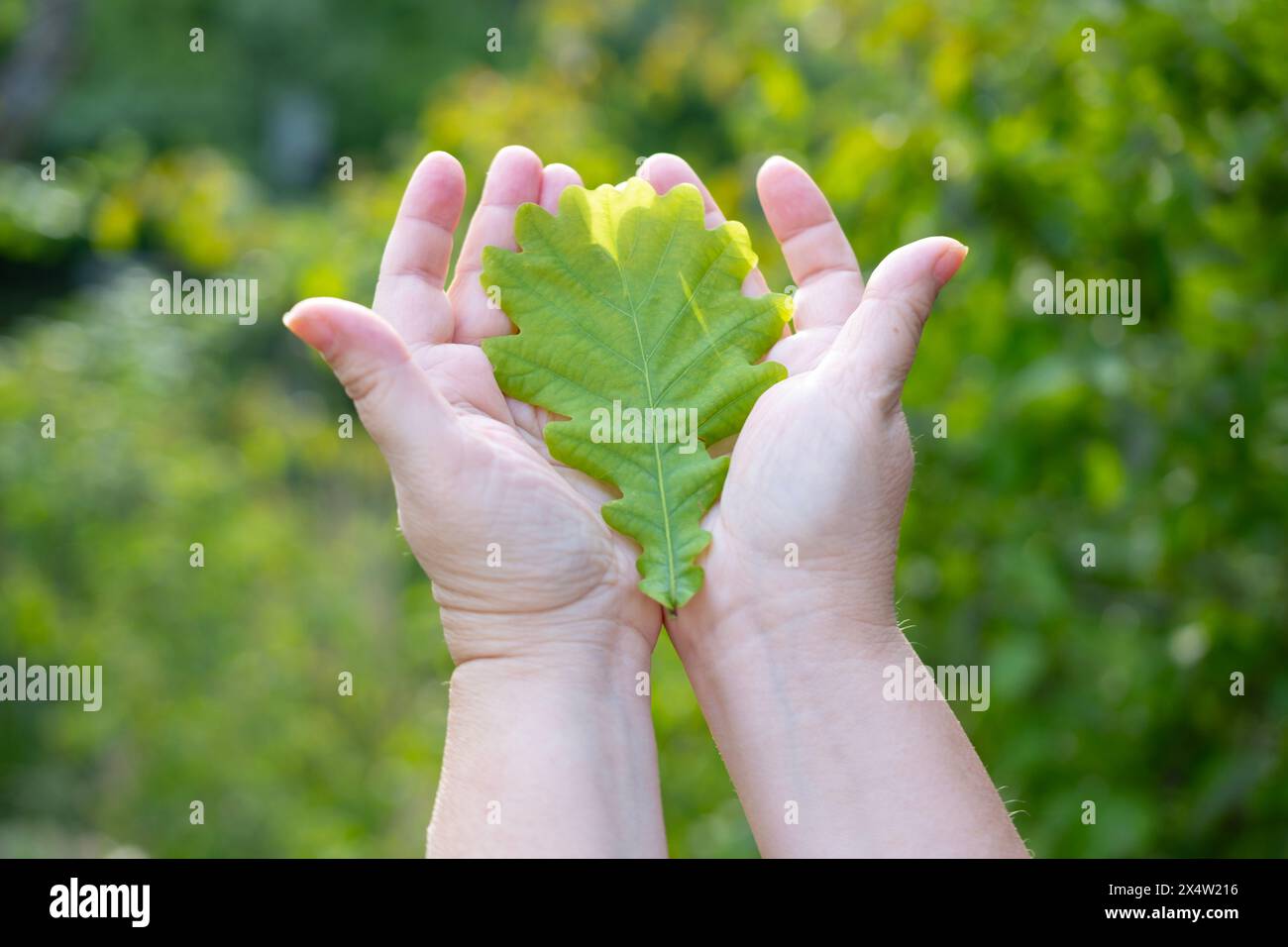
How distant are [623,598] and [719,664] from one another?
0.43ft

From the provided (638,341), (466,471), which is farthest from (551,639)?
(638,341)

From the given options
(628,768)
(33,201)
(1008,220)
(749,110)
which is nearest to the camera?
(628,768)

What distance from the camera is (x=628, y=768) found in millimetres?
1206

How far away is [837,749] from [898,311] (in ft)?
1.52

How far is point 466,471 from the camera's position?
48.5 inches

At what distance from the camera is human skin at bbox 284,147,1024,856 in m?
1.17

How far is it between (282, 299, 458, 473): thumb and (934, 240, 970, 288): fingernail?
1.76ft

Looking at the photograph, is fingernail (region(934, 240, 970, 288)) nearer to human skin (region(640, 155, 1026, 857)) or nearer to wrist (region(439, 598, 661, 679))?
human skin (region(640, 155, 1026, 857))

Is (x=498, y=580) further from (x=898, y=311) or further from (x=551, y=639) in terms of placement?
(x=898, y=311)

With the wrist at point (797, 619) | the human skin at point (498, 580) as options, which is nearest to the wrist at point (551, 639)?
the human skin at point (498, 580)

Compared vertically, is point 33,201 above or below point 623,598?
above
